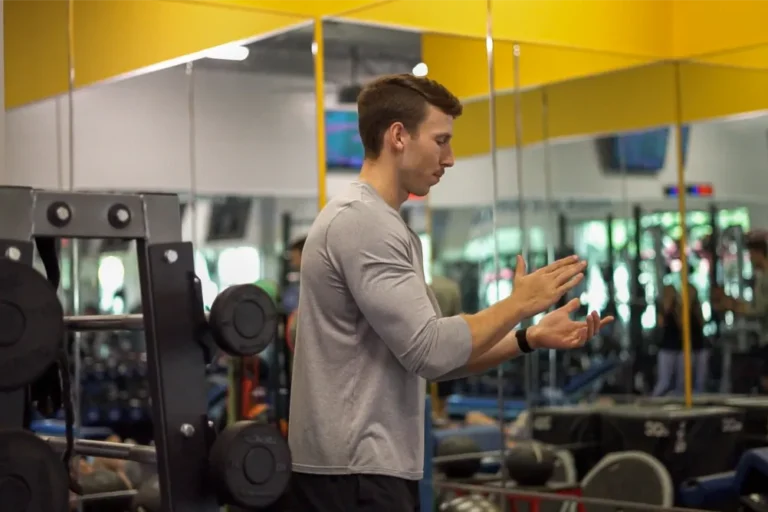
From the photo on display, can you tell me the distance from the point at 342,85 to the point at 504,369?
1540 mm

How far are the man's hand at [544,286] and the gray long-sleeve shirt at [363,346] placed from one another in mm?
126

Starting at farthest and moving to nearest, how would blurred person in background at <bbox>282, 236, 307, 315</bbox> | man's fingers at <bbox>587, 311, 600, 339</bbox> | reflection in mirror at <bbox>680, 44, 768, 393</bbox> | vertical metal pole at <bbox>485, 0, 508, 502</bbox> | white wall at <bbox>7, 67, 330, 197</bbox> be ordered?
blurred person in background at <bbox>282, 236, 307, 315</bbox>
reflection in mirror at <bbox>680, 44, 768, 393</bbox>
vertical metal pole at <bbox>485, 0, 508, 502</bbox>
white wall at <bbox>7, 67, 330, 197</bbox>
man's fingers at <bbox>587, 311, 600, 339</bbox>

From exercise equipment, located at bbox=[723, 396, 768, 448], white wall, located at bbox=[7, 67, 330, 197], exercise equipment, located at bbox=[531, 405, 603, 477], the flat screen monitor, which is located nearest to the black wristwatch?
white wall, located at bbox=[7, 67, 330, 197]

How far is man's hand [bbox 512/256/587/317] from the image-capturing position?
221 cm

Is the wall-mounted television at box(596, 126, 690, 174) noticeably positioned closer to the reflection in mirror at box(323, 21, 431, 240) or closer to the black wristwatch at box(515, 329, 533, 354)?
the reflection in mirror at box(323, 21, 431, 240)

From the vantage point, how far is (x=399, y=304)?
85.0 inches

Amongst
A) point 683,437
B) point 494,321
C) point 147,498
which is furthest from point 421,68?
point 494,321

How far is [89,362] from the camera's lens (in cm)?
607

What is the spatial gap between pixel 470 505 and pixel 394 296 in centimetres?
273

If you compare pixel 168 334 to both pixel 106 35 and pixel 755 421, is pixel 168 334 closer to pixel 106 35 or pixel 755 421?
pixel 106 35

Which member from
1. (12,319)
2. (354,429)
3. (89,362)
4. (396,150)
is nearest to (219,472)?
(354,429)

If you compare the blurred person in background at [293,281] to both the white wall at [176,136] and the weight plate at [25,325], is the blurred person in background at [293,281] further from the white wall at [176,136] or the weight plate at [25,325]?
the weight plate at [25,325]

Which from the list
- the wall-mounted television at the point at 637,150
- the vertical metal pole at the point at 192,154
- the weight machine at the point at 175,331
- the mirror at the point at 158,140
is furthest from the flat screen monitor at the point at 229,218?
the weight machine at the point at 175,331

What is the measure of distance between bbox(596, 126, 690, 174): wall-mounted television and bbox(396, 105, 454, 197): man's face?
3.78 meters
